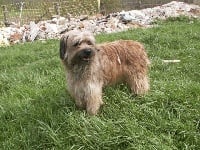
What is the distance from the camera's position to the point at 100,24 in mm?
17562

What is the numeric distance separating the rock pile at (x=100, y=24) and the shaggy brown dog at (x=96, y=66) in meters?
9.41

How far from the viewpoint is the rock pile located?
16.9 metres

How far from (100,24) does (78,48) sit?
37.8 feet

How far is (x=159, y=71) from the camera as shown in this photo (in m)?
9.21

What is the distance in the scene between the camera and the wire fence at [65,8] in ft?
74.3

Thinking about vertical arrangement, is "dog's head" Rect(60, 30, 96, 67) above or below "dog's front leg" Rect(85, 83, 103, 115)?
above

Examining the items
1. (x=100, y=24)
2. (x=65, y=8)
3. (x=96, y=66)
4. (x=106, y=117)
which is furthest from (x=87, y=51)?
(x=65, y=8)

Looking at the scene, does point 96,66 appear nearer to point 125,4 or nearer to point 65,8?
point 65,8

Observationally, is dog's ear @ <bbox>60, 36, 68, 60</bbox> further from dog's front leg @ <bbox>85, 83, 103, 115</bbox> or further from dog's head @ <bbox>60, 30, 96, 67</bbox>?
dog's front leg @ <bbox>85, 83, 103, 115</bbox>

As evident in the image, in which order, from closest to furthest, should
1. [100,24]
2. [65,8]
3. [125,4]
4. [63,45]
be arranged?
1. [63,45]
2. [100,24]
3. [65,8]
4. [125,4]

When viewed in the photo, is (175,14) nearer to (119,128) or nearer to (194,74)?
(194,74)

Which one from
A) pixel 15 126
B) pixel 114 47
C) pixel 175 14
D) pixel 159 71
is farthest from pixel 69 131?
pixel 175 14

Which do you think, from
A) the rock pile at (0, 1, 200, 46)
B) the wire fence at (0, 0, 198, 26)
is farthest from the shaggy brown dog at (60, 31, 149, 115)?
the wire fence at (0, 0, 198, 26)

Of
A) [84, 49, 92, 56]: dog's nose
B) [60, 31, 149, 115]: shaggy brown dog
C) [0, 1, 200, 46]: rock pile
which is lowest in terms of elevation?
[0, 1, 200, 46]: rock pile
